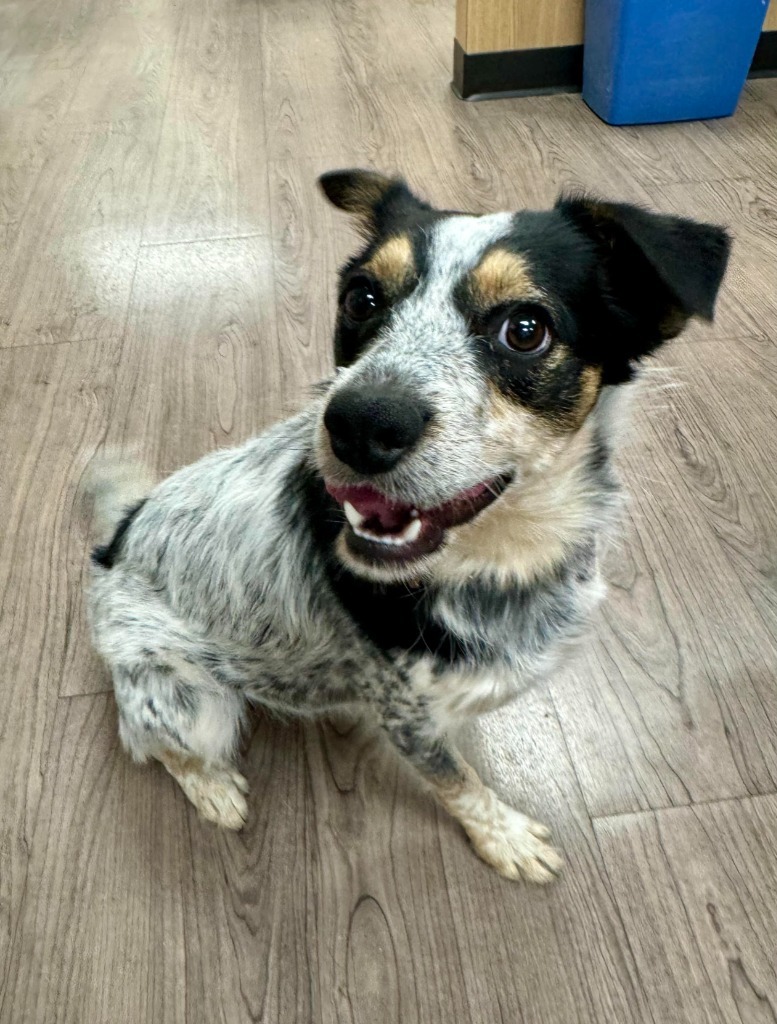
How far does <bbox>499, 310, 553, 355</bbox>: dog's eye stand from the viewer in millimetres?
1121

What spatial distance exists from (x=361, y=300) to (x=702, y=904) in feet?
4.04

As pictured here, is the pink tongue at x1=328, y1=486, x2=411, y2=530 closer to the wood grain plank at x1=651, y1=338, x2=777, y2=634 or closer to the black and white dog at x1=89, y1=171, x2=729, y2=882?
the black and white dog at x1=89, y1=171, x2=729, y2=882

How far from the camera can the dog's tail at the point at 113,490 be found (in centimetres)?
183

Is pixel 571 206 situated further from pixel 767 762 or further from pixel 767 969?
pixel 767 969

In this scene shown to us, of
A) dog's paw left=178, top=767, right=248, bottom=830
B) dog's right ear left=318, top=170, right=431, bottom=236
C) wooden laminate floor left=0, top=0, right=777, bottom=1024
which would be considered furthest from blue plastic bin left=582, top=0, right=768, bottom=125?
dog's paw left=178, top=767, right=248, bottom=830

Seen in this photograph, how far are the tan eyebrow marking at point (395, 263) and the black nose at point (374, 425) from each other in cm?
24

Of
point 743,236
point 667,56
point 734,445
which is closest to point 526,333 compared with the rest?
point 734,445

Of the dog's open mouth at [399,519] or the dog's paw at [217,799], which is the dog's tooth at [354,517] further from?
the dog's paw at [217,799]

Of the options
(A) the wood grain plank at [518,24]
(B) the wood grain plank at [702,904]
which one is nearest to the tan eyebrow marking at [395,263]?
(B) the wood grain plank at [702,904]

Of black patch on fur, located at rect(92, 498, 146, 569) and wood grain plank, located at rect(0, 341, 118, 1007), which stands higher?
black patch on fur, located at rect(92, 498, 146, 569)

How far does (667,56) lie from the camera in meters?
3.27

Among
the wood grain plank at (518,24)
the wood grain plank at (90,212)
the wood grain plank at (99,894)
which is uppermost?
the wood grain plank at (518,24)

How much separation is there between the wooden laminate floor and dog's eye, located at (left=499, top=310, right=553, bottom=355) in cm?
34

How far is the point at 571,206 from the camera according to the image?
1.21m
